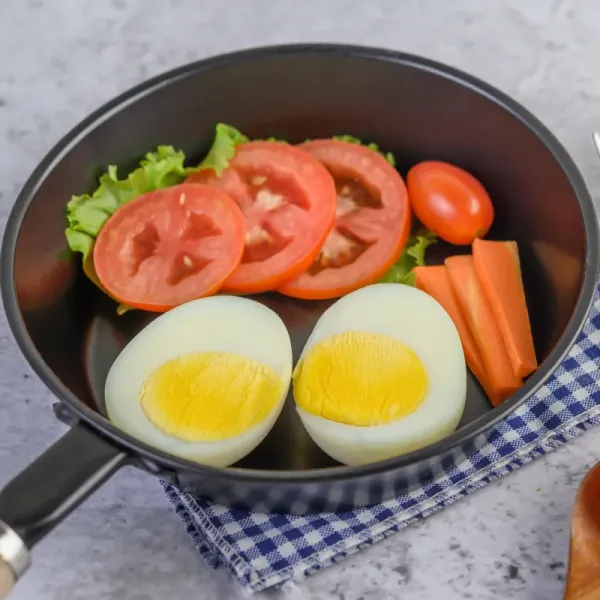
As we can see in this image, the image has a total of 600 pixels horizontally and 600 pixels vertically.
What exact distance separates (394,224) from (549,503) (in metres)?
0.40

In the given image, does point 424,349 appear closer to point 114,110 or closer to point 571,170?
point 571,170

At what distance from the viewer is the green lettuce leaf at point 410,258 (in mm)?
1059

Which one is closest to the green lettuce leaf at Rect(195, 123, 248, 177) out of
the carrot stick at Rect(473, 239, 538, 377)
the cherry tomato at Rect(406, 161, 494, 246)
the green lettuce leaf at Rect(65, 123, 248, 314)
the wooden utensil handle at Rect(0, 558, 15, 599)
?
the green lettuce leaf at Rect(65, 123, 248, 314)

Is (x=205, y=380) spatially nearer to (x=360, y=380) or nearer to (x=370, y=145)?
(x=360, y=380)

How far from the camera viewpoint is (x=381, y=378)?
0.86 m

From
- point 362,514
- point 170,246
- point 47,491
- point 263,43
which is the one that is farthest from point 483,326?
point 263,43

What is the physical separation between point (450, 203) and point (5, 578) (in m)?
0.70

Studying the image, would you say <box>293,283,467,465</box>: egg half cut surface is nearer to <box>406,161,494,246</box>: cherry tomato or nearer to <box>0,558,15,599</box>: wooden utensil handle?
<box>406,161,494,246</box>: cherry tomato

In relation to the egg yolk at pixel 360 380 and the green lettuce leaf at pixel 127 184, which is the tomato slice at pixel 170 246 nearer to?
the green lettuce leaf at pixel 127 184

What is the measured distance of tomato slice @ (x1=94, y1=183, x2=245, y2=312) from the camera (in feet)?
3.32

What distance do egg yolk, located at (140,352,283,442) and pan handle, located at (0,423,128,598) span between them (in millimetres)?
131

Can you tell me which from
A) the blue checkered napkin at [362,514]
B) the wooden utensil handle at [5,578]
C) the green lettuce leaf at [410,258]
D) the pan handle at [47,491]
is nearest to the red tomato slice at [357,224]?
the green lettuce leaf at [410,258]

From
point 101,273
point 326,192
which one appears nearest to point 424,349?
point 326,192

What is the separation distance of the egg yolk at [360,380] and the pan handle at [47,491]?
235 mm
